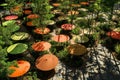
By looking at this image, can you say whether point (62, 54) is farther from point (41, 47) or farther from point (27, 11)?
point (27, 11)

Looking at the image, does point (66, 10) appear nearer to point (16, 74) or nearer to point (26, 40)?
point (26, 40)

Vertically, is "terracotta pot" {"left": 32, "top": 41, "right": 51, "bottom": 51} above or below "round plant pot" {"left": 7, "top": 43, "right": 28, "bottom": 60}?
below

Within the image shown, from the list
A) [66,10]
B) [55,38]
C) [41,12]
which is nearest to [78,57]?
[55,38]

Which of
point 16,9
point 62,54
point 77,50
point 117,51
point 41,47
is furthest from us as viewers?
point 16,9

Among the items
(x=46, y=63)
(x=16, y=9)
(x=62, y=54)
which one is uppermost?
(x=16, y=9)

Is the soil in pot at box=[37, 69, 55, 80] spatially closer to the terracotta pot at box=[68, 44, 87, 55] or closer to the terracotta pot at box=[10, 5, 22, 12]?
the terracotta pot at box=[68, 44, 87, 55]

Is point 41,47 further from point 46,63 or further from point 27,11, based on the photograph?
point 27,11

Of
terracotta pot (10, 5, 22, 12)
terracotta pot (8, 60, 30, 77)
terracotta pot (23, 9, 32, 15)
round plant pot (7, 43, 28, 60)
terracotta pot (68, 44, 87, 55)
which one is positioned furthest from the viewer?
terracotta pot (23, 9, 32, 15)

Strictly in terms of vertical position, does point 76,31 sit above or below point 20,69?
above

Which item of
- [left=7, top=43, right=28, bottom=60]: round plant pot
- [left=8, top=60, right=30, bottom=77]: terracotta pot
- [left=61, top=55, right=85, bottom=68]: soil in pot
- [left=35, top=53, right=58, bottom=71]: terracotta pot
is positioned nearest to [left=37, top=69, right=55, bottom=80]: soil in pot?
[left=35, top=53, right=58, bottom=71]: terracotta pot

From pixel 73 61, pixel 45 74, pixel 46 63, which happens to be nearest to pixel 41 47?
pixel 46 63

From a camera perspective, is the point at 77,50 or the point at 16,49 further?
the point at 77,50

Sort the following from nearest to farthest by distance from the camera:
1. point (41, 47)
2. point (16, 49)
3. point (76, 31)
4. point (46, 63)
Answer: point (46, 63), point (16, 49), point (41, 47), point (76, 31)

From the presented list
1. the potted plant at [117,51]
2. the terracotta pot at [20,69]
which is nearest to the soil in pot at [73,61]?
the potted plant at [117,51]
